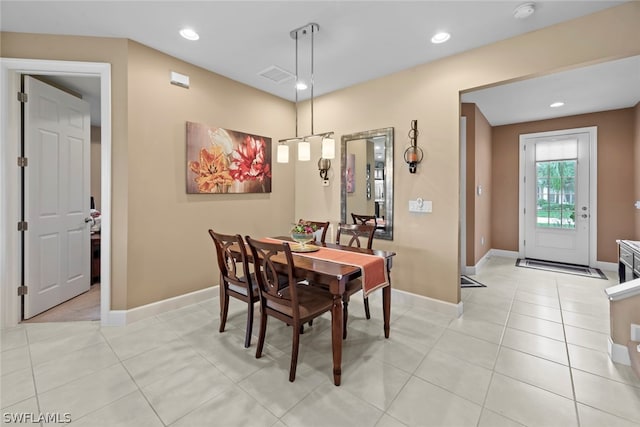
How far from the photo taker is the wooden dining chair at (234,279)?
2.36 m

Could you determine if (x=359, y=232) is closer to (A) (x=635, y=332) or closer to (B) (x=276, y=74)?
(B) (x=276, y=74)

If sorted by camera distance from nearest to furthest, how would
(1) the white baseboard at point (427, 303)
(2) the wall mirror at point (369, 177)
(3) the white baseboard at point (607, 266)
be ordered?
(1) the white baseboard at point (427, 303), (2) the wall mirror at point (369, 177), (3) the white baseboard at point (607, 266)

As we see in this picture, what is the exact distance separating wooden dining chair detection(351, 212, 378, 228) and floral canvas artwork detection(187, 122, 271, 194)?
1.31m

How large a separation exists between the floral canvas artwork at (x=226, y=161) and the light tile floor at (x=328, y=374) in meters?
1.51

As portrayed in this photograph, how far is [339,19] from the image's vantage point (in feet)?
7.98

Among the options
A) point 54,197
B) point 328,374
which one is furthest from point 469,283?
point 54,197

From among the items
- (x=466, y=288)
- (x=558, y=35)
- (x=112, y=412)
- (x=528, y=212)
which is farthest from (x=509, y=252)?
(x=112, y=412)

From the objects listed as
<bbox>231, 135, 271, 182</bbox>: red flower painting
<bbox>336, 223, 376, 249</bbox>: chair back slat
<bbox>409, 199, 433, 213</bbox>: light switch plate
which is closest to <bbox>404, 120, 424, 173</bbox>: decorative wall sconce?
<bbox>409, 199, 433, 213</bbox>: light switch plate

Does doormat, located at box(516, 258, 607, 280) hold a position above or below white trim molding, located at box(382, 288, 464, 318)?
above

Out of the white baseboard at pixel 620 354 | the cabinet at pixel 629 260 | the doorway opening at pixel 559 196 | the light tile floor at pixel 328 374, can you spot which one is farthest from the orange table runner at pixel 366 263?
the doorway opening at pixel 559 196

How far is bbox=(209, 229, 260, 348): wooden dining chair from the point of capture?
2.36 metres

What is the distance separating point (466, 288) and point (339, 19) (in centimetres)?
359

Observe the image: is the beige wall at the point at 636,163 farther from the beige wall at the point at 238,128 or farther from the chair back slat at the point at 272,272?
the chair back slat at the point at 272,272

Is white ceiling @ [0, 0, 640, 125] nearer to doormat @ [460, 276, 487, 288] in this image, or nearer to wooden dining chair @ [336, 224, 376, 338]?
wooden dining chair @ [336, 224, 376, 338]
